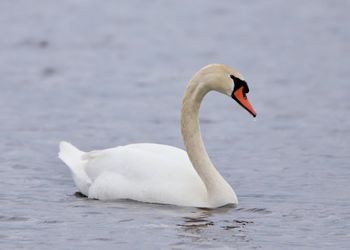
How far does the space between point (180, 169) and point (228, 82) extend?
0.94m

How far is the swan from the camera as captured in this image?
11484 millimetres

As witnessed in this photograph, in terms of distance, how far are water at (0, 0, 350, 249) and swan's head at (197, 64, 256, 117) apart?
38.4 inches

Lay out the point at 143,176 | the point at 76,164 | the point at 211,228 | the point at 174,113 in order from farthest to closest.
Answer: the point at 174,113 < the point at 76,164 < the point at 143,176 < the point at 211,228

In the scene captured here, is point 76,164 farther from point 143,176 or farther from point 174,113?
point 174,113

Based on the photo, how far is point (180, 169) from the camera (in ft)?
38.7

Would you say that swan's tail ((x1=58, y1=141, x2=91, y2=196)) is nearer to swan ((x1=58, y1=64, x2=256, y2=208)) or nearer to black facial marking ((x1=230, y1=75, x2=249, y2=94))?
swan ((x1=58, y1=64, x2=256, y2=208))

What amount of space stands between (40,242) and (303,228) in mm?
2157

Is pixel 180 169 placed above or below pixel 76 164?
below

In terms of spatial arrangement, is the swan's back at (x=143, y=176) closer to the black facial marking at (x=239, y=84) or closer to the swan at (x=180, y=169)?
the swan at (x=180, y=169)

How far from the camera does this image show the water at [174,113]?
10.7 metres

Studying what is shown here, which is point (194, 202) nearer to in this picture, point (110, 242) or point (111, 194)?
point (111, 194)

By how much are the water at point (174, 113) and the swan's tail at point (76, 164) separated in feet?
0.55

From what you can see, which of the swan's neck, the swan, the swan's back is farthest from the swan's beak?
the swan's back

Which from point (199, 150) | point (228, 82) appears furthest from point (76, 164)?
point (228, 82)
